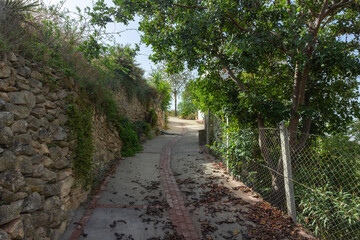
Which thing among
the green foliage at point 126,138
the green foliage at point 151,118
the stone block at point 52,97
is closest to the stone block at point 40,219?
the stone block at point 52,97

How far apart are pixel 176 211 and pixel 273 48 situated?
12.3 feet

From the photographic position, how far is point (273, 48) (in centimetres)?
430

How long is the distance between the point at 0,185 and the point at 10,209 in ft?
0.94

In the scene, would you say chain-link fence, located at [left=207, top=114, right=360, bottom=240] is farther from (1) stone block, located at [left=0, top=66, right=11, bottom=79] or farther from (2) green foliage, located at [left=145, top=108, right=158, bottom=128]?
(2) green foliage, located at [left=145, top=108, right=158, bottom=128]

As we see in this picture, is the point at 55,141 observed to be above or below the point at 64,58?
below

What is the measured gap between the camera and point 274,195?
4.57m

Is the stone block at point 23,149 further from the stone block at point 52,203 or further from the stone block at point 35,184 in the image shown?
the stone block at point 52,203

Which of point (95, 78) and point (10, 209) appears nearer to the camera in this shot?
point (10, 209)

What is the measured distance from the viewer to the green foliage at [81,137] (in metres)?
3.88

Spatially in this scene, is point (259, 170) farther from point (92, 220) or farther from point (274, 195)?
point (92, 220)

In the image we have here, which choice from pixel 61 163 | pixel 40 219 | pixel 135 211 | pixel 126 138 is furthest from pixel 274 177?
pixel 126 138

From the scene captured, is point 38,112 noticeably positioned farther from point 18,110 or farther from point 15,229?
point 15,229

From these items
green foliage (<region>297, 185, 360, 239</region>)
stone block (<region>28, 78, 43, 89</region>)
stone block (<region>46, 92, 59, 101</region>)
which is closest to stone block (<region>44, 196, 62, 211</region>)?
stone block (<region>46, 92, 59, 101</region>)

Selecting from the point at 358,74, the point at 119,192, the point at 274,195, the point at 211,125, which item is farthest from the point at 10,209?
the point at 211,125
